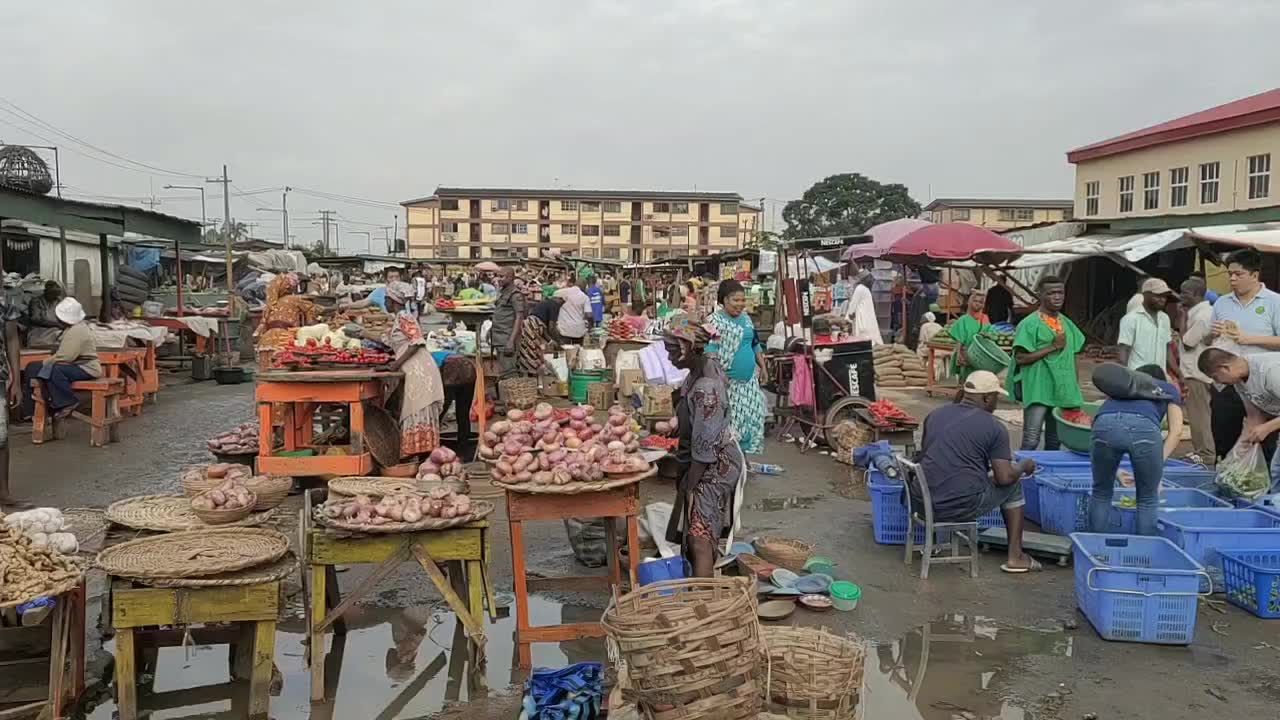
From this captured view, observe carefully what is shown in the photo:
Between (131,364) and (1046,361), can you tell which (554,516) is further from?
(131,364)

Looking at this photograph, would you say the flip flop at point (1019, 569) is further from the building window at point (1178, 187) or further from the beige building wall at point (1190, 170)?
the building window at point (1178, 187)

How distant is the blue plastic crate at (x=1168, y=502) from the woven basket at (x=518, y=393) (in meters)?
6.91

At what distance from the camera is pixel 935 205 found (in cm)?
5794

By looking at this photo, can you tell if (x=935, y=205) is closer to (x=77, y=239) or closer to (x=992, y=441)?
(x=77, y=239)

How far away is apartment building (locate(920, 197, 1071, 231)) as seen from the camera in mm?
56812

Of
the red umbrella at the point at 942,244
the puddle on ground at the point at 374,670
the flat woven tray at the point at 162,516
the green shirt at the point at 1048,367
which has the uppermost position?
the red umbrella at the point at 942,244

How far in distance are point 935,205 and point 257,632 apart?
5783 cm

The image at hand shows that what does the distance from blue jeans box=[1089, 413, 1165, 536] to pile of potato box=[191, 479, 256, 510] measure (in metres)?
5.28

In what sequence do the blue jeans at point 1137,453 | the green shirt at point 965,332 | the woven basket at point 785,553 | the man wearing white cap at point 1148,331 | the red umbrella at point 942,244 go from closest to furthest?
the blue jeans at point 1137,453
the woven basket at point 785,553
the man wearing white cap at point 1148,331
the green shirt at point 965,332
the red umbrella at point 942,244

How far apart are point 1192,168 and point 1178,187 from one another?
2.44 ft

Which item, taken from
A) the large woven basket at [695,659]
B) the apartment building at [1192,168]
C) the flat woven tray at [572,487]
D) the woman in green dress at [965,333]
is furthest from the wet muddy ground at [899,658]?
the apartment building at [1192,168]

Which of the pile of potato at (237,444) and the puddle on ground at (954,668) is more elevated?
the pile of potato at (237,444)

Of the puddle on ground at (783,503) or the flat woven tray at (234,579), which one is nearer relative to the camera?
the flat woven tray at (234,579)

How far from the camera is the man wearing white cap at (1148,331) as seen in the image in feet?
29.6
